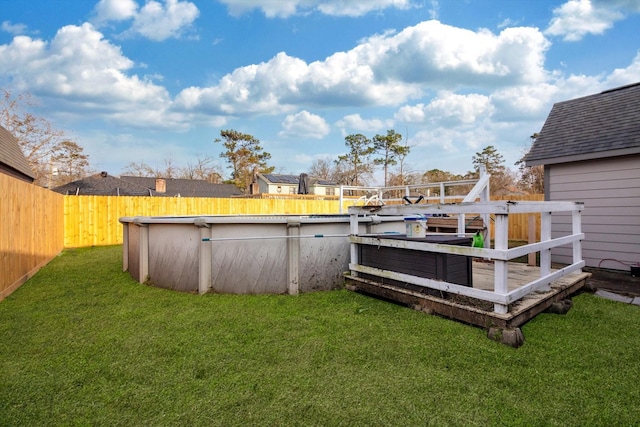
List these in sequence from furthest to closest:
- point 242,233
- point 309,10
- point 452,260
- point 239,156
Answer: point 239,156, point 309,10, point 242,233, point 452,260

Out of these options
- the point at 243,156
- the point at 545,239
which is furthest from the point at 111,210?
the point at 243,156

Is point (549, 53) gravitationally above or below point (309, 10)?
below

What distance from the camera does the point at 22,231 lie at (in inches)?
187

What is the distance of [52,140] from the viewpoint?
1909 centimetres

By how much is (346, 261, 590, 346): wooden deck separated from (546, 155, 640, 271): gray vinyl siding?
219 centimetres

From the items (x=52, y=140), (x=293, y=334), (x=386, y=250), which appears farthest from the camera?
(x=52, y=140)

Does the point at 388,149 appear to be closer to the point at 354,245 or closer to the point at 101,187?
the point at 101,187

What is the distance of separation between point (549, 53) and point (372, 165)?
17842 mm

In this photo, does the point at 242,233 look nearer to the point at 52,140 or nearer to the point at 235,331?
the point at 235,331

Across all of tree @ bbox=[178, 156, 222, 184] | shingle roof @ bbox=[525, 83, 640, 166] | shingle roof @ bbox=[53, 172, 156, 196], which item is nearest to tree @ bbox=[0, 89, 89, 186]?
shingle roof @ bbox=[53, 172, 156, 196]

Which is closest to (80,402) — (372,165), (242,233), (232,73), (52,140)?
(242,233)

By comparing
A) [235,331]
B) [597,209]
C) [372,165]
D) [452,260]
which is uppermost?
[372,165]

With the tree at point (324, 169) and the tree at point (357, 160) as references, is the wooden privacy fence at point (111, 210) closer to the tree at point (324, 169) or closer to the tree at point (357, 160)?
the tree at point (357, 160)

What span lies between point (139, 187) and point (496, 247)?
25282 millimetres
